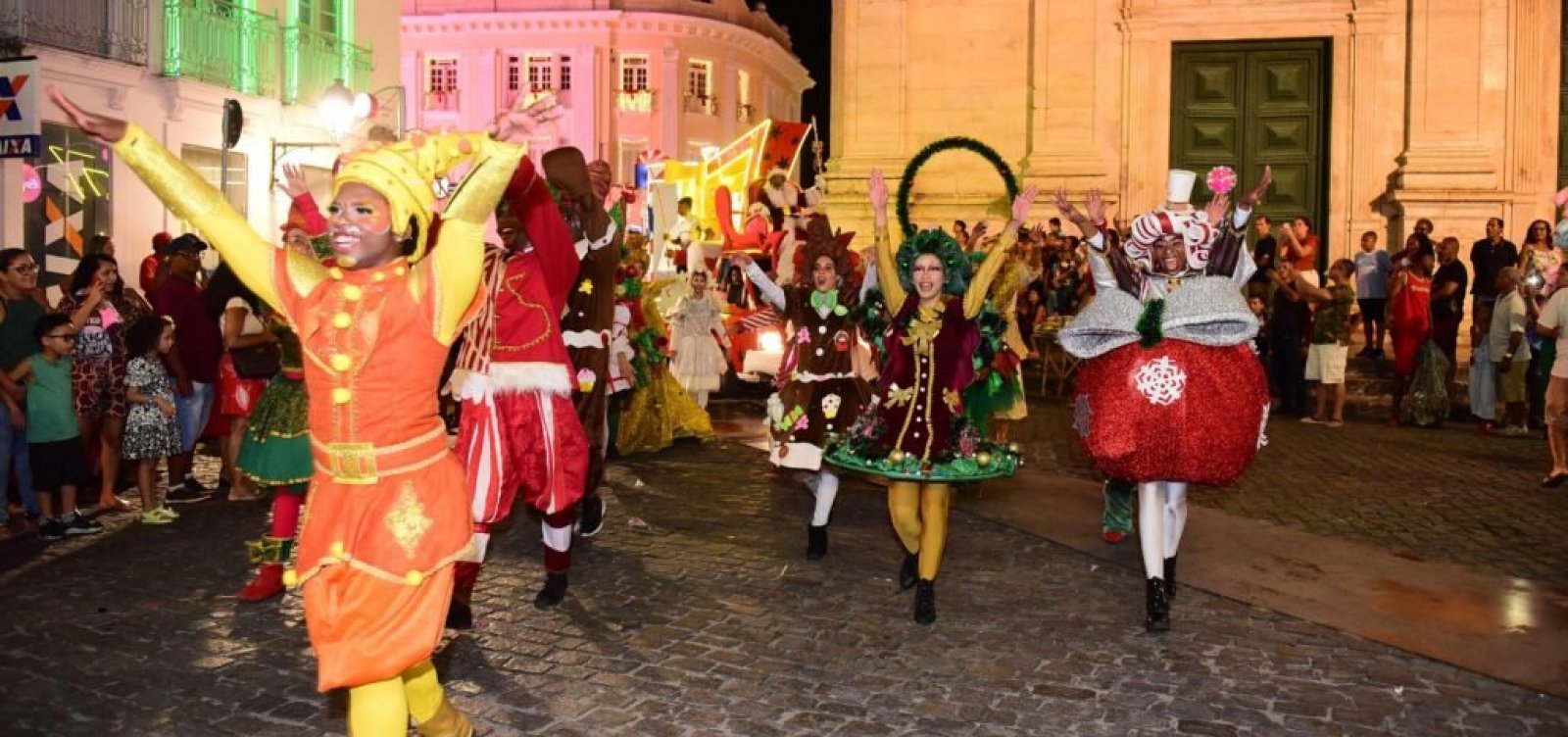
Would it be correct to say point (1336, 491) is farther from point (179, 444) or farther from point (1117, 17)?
point (1117, 17)

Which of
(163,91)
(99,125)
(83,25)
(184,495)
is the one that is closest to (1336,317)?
(184,495)

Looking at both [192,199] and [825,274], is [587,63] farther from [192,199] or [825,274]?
[192,199]

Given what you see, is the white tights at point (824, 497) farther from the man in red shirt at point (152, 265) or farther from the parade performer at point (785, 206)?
the man in red shirt at point (152, 265)

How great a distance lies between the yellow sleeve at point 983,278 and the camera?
6637 millimetres

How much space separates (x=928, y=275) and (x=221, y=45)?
18.5 m

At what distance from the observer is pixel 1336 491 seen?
34.5 ft

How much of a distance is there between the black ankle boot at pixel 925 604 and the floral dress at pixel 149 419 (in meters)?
5.92

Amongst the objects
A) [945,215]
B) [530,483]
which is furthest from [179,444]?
[945,215]

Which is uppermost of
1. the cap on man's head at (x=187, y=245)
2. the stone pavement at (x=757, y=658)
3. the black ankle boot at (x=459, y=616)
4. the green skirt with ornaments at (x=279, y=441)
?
the cap on man's head at (x=187, y=245)

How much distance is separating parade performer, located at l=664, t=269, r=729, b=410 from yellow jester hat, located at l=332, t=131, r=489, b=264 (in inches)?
426

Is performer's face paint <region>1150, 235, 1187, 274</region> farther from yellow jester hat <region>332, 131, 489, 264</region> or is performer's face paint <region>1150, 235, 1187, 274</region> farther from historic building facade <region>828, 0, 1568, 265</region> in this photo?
historic building facade <region>828, 0, 1568, 265</region>

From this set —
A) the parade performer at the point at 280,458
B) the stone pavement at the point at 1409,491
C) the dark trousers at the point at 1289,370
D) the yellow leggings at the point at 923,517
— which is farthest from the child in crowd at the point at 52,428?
the dark trousers at the point at 1289,370

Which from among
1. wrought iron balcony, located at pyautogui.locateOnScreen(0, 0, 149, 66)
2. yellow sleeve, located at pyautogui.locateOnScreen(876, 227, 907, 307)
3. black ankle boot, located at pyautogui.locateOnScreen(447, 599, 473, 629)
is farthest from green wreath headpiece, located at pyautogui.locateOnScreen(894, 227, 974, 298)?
wrought iron balcony, located at pyautogui.locateOnScreen(0, 0, 149, 66)

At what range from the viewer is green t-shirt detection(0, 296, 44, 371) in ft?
28.9
